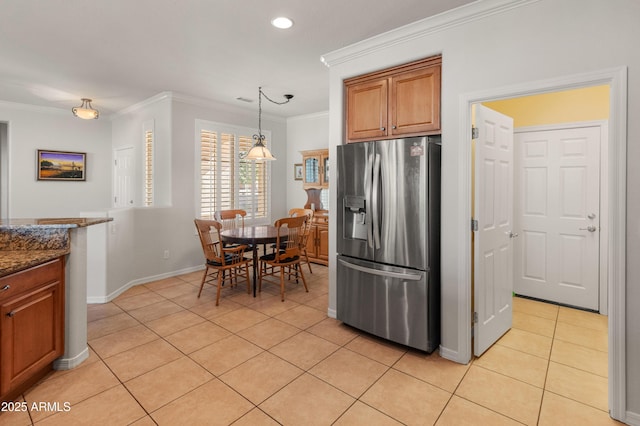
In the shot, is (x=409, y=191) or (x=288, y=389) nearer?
(x=288, y=389)

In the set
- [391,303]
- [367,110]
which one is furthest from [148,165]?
[391,303]

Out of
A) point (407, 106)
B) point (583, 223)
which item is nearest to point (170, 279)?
point (407, 106)

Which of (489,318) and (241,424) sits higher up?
(489,318)

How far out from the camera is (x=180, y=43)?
10.3 feet

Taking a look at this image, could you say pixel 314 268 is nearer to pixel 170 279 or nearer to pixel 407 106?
pixel 170 279

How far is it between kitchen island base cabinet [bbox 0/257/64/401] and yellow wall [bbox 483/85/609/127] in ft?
13.3

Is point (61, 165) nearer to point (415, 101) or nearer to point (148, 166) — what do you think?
point (148, 166)

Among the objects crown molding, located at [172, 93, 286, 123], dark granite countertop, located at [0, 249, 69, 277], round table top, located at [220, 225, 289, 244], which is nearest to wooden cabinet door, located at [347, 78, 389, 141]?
round table top, located at [220, 225, 289, 244]

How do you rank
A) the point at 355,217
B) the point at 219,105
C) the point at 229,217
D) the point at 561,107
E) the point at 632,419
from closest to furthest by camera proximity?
1. the point at 632,419
2. the point at 355,217
3. the point at 561,107
4. the point at 229,217
5. the point at 219,105

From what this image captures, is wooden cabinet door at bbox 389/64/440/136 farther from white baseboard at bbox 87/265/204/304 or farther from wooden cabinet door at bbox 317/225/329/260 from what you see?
white baseboard at bbox 87/265/204/304

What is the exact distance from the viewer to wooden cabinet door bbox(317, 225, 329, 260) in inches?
217

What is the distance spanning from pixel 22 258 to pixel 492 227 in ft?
11.2

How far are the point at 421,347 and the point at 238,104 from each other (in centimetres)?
457

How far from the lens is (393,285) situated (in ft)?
8.89
